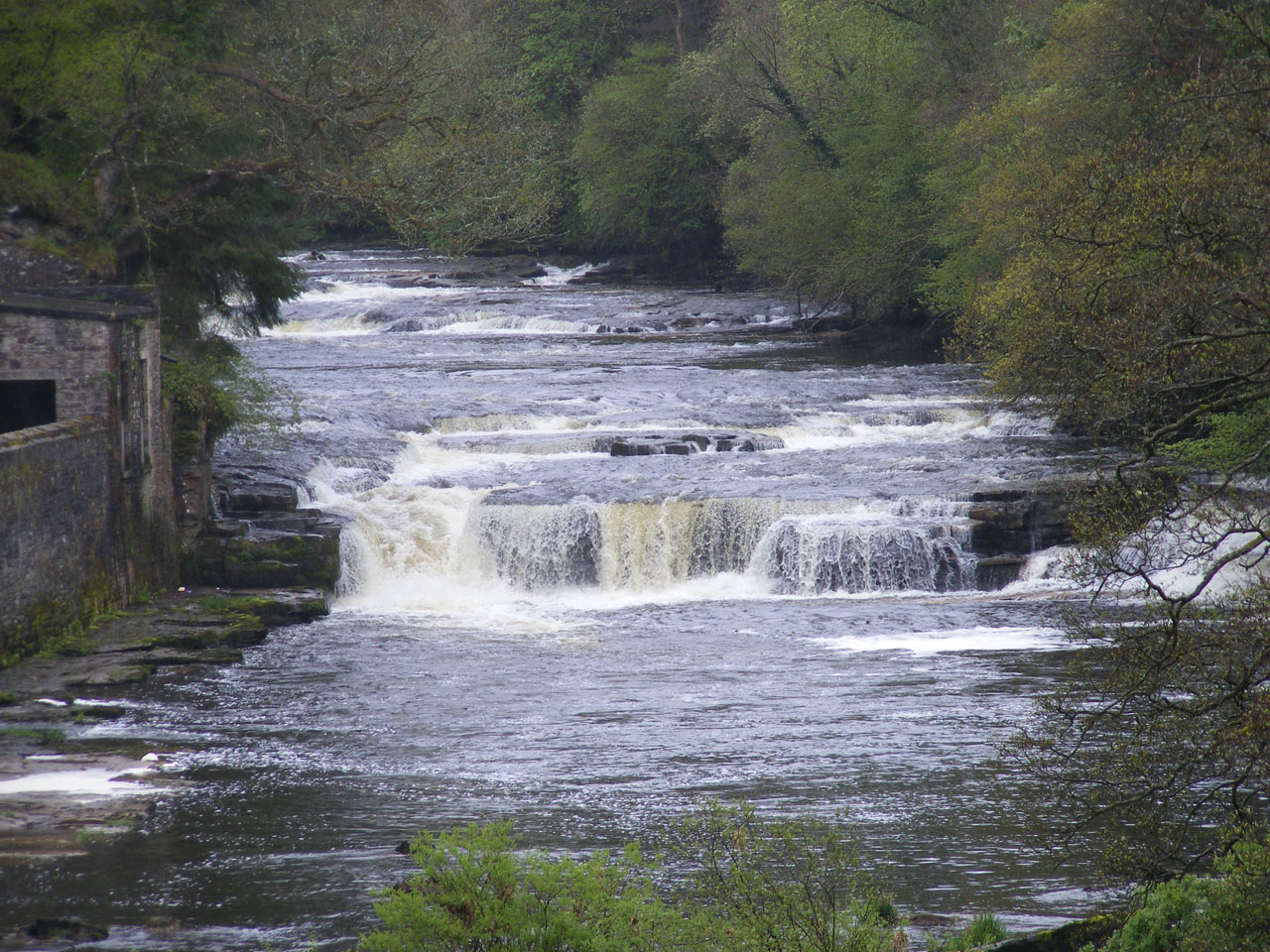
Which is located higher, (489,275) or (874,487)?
(489,275)

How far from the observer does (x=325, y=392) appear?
3070cm

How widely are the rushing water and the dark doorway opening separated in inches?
182

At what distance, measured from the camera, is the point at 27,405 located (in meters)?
19.0

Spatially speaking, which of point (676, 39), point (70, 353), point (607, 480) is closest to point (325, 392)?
point (607, 480)

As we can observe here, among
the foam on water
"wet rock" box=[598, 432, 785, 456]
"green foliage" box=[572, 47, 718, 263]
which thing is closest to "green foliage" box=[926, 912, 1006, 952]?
the foam on water

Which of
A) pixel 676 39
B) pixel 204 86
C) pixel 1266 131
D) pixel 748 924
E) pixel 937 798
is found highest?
pixel 676 39

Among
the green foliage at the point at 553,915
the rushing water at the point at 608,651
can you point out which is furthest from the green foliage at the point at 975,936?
the green foliage at the point at 553,915

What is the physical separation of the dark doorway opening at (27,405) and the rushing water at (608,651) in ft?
15.1

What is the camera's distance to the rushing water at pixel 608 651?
1074 cm

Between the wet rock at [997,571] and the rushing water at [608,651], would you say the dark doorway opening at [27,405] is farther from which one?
the wet rock at [997,571]

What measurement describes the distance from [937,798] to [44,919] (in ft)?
23.5

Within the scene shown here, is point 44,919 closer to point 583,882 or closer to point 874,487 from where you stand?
point 583,882

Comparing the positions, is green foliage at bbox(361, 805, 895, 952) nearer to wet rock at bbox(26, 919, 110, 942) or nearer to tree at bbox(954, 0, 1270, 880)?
tree at bbox(954, 0, 1270, 880)

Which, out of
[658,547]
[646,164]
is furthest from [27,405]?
[646,164]
